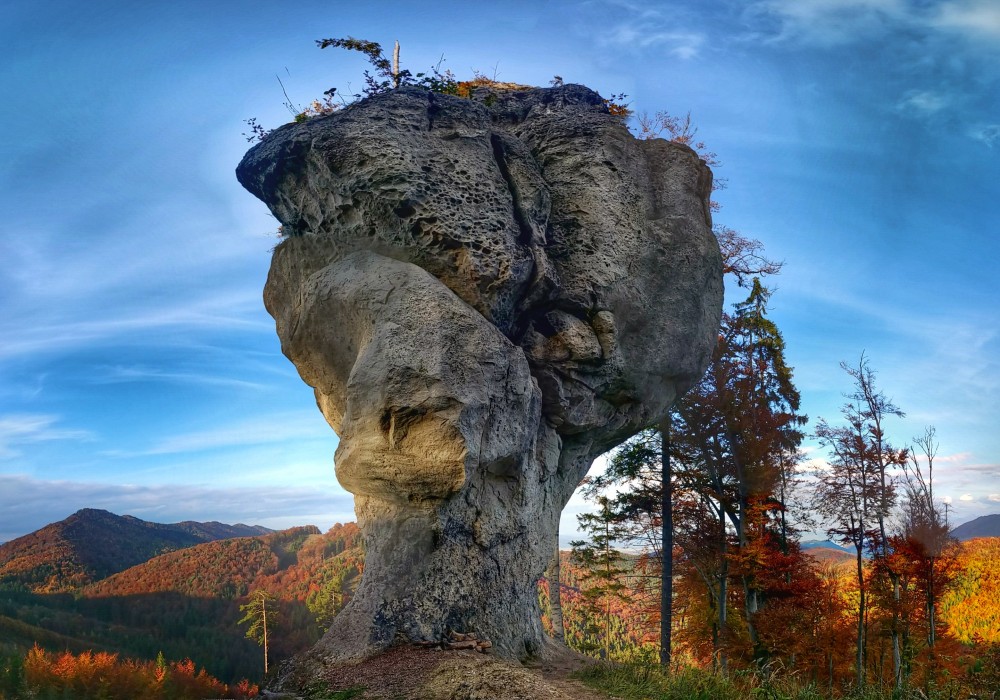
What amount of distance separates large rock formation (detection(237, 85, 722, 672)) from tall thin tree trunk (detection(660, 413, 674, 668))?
5.27m

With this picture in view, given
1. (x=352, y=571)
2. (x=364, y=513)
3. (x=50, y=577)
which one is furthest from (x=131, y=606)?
(x=364, y=513)

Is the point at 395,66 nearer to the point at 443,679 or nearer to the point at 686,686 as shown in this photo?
the point at 443,679

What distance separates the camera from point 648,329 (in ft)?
40.9

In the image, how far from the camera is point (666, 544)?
A: 17453 millimetres

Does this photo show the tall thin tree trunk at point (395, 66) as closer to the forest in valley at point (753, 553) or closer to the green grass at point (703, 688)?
the forest in valley at point (753, 553)

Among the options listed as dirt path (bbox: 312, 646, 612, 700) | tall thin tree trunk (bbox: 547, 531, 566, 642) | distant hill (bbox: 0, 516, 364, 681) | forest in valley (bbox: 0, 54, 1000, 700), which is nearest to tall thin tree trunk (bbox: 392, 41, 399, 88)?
forest in valley (bbox: 0, 54, 1000, 700)

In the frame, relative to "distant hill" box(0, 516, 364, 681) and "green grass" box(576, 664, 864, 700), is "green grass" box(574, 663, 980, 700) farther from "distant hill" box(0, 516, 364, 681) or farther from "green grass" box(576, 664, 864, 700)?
"distant hill" box(0, 516, 364, 681)

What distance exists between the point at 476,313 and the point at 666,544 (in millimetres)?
11346

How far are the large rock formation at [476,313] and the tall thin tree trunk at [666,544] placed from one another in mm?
5269

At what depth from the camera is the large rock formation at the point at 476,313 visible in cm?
843

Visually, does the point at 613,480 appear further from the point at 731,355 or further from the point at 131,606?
the point at 131,606

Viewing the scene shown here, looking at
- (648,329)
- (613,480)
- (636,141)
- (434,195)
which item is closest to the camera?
(434,195)

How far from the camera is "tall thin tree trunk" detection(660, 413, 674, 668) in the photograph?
53.3 feet

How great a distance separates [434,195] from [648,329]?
17.3 feet
